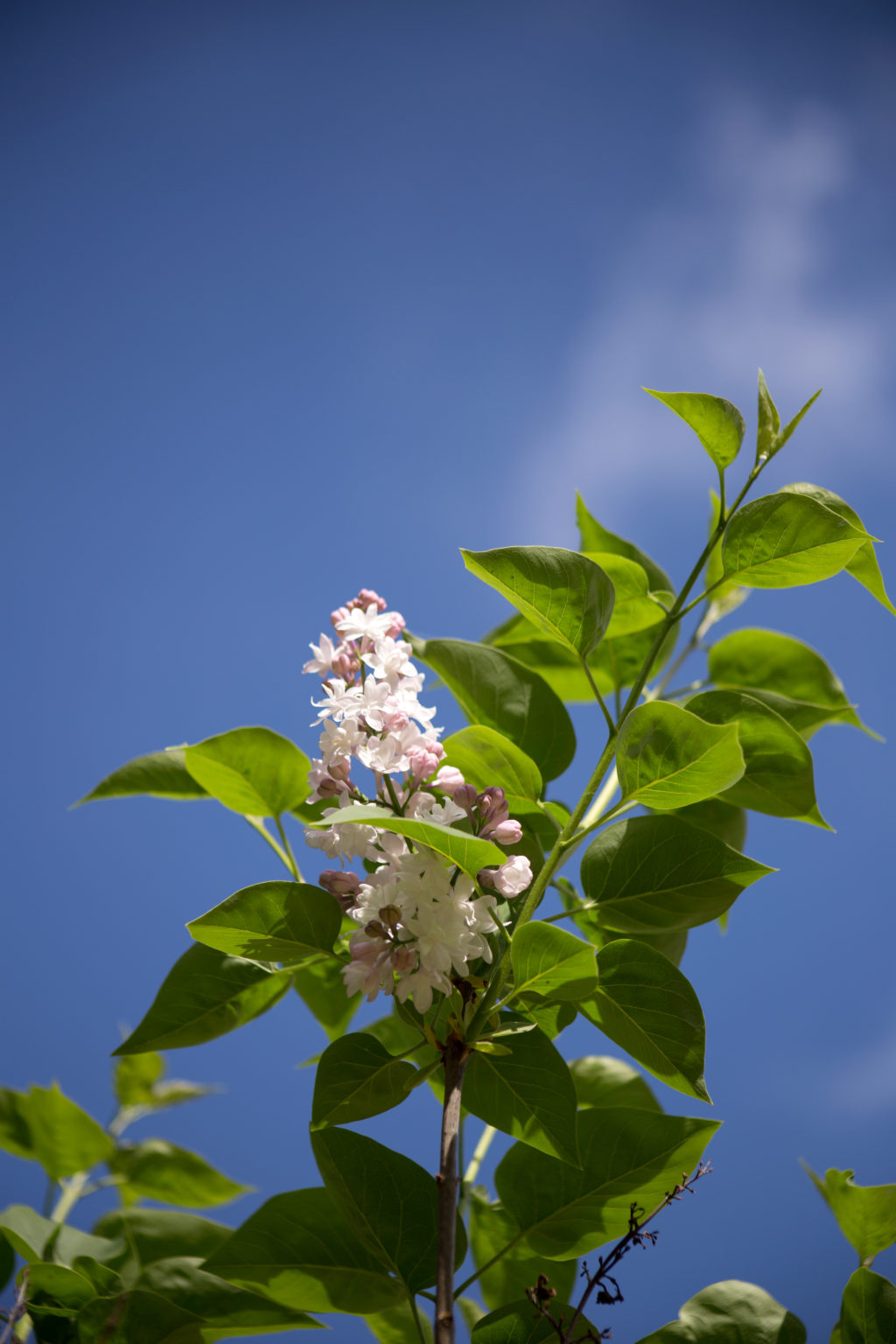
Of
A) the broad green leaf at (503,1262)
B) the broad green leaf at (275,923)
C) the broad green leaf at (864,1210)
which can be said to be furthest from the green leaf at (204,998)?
the broad green leaf at (864,1210)

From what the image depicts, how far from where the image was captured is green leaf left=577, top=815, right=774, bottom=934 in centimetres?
42

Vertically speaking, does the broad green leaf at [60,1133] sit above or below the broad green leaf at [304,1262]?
above

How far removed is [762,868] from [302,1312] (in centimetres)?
31

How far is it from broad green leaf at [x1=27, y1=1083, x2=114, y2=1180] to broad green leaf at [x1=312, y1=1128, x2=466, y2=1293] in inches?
10.3

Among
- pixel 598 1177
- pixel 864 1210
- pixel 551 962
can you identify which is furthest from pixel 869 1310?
pixel 551 962

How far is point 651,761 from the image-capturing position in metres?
0.41

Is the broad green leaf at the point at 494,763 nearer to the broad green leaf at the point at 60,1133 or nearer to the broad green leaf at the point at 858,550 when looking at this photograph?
the broad green leaf at the point at 858,550

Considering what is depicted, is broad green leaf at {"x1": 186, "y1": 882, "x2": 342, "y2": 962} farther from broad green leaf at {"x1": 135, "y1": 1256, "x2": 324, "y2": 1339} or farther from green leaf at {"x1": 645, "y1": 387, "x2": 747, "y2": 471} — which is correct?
green leaf at {"x1": 645, "y1": 387, "x2": 747, "y2": 471}

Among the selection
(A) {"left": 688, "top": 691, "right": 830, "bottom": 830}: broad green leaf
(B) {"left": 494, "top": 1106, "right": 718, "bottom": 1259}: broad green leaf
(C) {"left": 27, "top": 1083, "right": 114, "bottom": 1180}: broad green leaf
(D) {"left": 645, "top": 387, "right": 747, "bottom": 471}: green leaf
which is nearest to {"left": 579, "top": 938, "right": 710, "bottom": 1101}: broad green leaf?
(B) {"left": 494, "top": 1106, "right": 718, "bottom": 1259}: broad green leaf

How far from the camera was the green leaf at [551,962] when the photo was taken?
37cm

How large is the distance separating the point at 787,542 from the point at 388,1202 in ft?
1.16

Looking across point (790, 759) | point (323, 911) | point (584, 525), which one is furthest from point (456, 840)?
point (584, 525)

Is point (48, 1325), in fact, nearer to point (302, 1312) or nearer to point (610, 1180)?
point (302, 1312)

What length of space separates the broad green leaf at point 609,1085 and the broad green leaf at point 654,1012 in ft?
0.65
